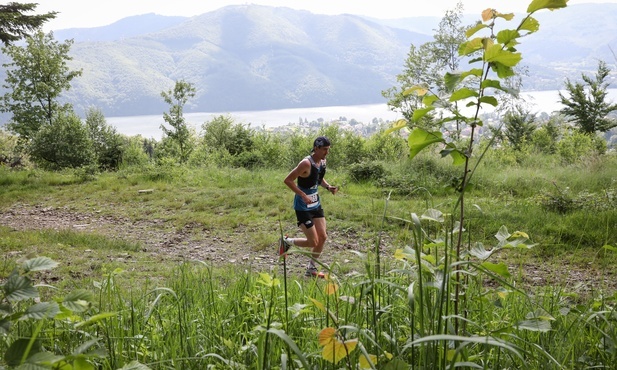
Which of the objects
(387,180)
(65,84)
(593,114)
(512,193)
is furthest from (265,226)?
(65,84)

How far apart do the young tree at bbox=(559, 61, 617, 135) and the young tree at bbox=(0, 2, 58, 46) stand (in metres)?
32.7

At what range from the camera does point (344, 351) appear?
118 centimetres

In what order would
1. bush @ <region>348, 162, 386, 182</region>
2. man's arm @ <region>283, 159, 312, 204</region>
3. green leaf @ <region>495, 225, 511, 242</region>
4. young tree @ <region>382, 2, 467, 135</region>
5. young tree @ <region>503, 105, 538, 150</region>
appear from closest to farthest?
green leaf @ <region>495, 225, 511, 242</region> → man's arm @ <region>283, 159, 312, 204</region> → bush @ <region>348, 162, 386, 182</region> → young tree @ <region>503, 105, 538, 150</region> → young tree @ <region>382, 2, 467, 135</region>

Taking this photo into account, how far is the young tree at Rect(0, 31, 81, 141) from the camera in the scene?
3934 centimetres

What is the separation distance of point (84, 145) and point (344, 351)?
21122 mm

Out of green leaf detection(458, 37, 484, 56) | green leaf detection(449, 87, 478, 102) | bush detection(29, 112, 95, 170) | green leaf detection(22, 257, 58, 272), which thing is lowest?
bush detection(29, 112, 95, 170)

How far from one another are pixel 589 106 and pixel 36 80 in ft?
139

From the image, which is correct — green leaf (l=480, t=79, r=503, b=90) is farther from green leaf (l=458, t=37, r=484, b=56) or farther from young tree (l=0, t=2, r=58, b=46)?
young tree (l=0, t=2, r=58, b=46)

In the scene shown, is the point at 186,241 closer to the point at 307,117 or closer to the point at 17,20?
the point at 17,20

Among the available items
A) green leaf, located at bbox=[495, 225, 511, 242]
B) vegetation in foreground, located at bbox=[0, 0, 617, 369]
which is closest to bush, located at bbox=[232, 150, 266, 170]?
vegetation in foreground, located at bbox=[0, 0, 617, 369]

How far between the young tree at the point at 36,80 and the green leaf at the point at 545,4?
137 ft

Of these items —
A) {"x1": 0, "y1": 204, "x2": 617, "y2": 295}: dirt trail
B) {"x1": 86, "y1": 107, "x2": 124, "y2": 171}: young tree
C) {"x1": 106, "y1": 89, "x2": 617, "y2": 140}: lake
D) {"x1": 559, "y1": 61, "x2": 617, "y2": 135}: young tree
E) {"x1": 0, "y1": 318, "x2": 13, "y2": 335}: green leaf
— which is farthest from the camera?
{"x1": 106, "y1": 89, "x2": 617, "y2": 140}: lake

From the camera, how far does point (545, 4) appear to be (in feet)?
4.51

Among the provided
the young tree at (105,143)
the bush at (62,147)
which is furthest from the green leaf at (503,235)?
the young tree at (105,143)
